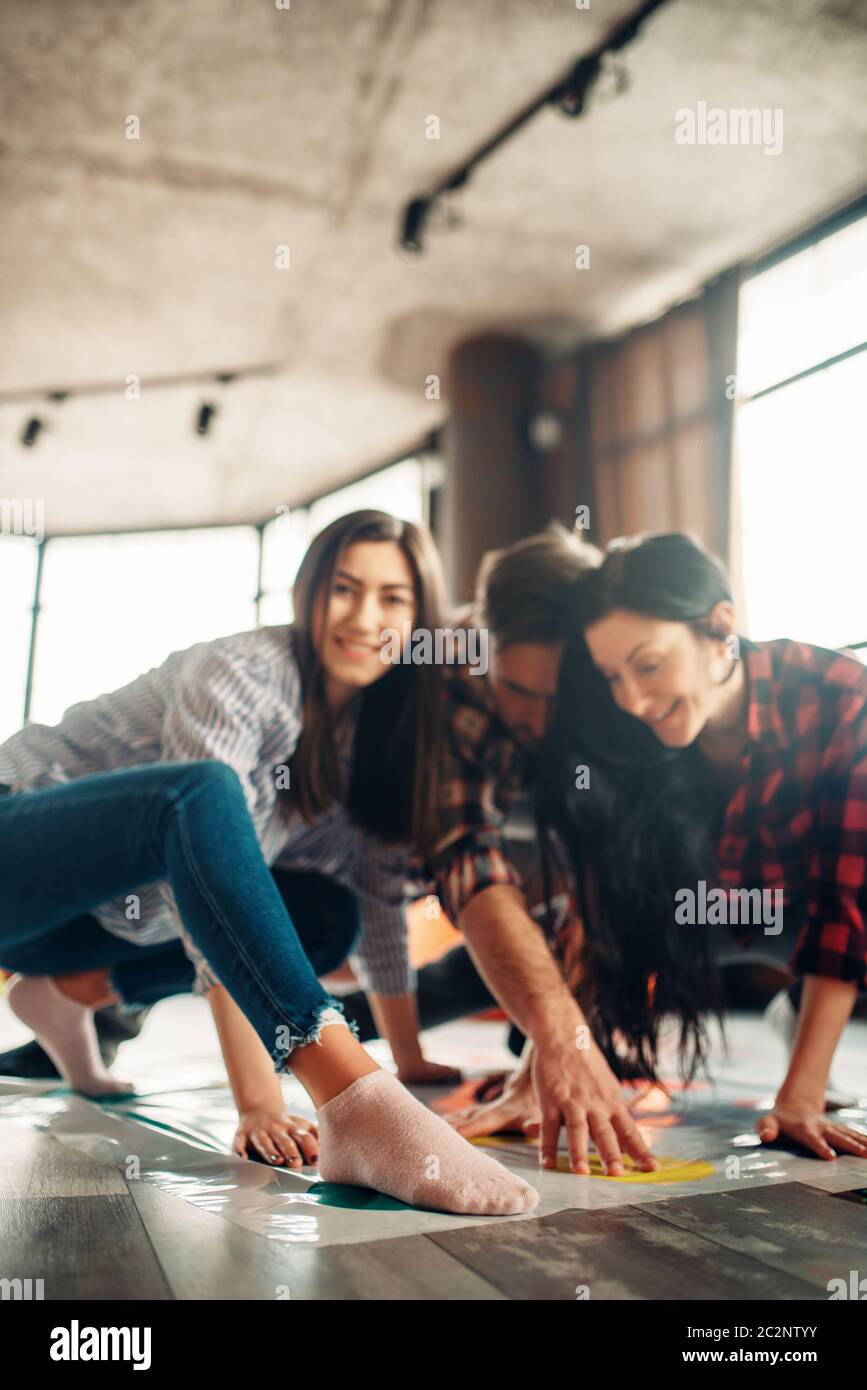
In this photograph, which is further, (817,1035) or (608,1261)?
(817,1035)

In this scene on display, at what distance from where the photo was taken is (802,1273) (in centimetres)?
74

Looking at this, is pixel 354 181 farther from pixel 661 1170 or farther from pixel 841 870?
pixel 661 1170

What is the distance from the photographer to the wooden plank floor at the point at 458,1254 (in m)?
0.68

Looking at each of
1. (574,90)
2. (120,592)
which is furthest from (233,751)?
(120,592)

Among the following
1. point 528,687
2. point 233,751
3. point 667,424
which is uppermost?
point 667,424

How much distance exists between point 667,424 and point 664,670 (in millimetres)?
3379

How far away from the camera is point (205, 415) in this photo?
5418mm

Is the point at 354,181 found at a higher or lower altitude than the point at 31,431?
higher

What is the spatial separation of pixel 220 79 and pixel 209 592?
410cm

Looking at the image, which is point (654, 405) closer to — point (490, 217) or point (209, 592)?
point (490, 217)

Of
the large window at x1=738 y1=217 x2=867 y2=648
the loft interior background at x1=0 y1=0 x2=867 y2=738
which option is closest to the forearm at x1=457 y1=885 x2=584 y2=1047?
the loft interior background at x1=0 y1=0 x2=867 y2=738

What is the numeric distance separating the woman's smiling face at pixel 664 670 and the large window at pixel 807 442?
2.46 metres

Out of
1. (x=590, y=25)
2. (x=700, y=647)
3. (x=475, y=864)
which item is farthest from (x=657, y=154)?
(x=475, y=864)

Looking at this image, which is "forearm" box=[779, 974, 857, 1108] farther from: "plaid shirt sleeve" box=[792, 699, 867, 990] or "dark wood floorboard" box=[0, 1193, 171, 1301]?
"dark wood floorboard" box=[0, 1193, 171, 1301]
